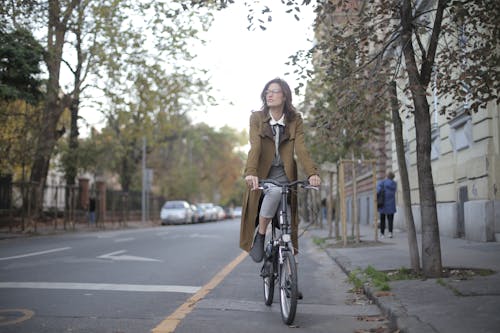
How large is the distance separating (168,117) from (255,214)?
20.8 m

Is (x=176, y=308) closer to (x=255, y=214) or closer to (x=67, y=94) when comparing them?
(x=255, y=214)

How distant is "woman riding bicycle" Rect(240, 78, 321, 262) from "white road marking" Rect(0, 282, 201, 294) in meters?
1.71

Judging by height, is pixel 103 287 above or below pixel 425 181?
below

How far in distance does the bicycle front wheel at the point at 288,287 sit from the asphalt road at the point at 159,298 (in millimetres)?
129

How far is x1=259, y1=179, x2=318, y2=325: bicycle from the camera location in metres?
5.09

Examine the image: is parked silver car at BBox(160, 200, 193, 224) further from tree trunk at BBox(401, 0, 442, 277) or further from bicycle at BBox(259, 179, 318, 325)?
bicycle at BBox(259, 179, 318, 325)

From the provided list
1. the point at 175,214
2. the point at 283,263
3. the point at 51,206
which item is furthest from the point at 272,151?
the point at 175,214

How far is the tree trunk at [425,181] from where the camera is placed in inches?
275

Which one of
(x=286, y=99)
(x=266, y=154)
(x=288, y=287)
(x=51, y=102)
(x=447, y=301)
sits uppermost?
(x=51, y=102)

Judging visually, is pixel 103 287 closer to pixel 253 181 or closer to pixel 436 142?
pixel 253 181

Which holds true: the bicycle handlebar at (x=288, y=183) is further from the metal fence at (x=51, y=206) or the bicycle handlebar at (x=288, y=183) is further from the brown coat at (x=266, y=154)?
the metal fence at (x=51, y=206)

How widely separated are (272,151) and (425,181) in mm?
2292

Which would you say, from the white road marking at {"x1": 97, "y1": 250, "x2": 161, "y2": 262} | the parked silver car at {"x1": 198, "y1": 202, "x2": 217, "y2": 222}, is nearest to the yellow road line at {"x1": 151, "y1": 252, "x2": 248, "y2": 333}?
the white road marking at {"x1": 97, "y1": 250, "x2": 161, "y2": 262}

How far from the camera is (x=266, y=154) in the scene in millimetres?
5766
